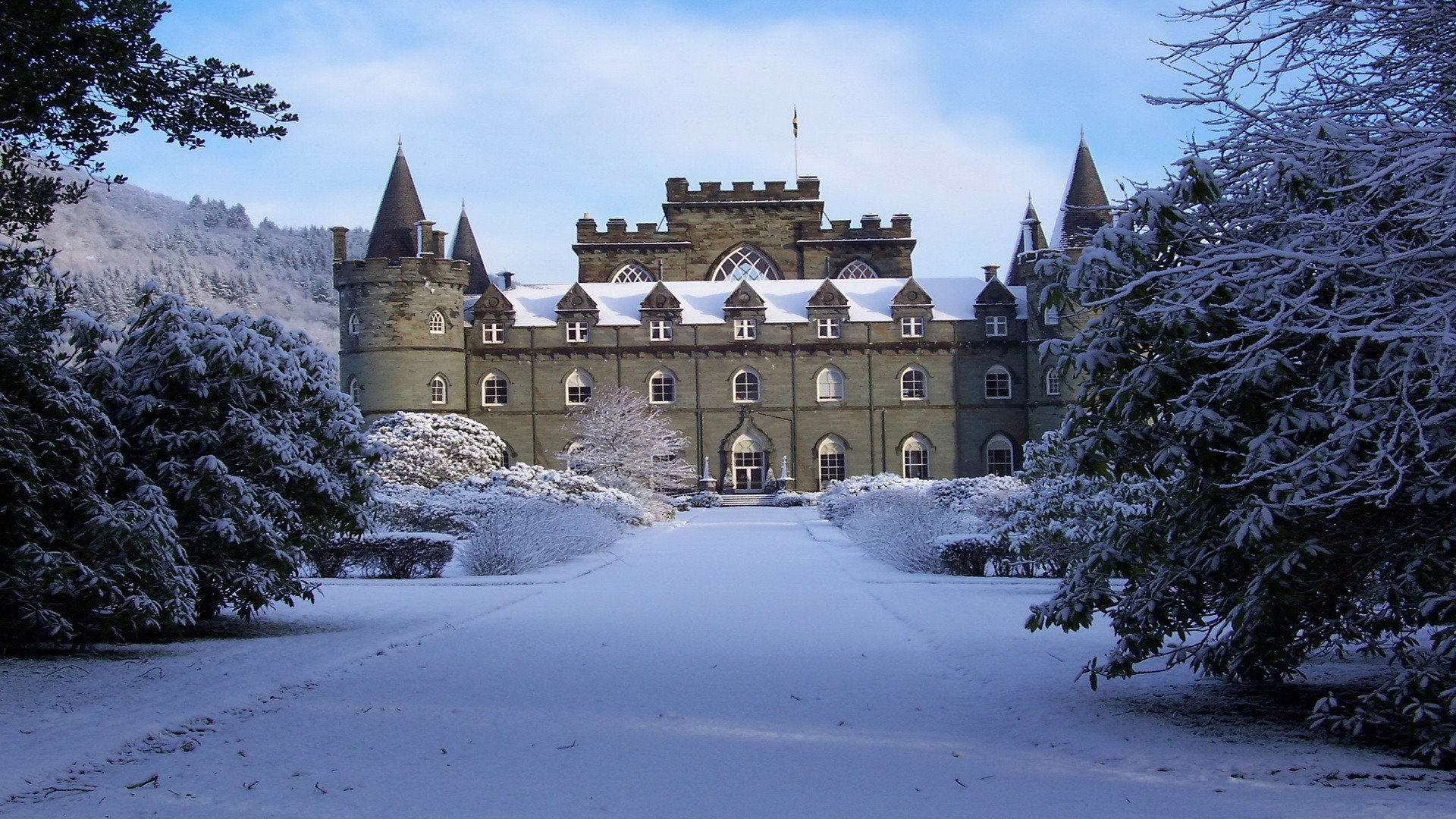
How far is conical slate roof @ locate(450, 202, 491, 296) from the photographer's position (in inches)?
2114

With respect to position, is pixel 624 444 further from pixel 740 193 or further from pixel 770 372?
pixel 740 193

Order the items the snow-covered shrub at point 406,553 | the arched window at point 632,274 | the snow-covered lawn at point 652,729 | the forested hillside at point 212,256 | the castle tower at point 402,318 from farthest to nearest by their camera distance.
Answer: the forested hillside at point 212,256 < the arched window at point 632,274 < the castle tower at point 402,318 < the snow-covered shrub at point 406,553 < the snow-covered lawn at point 652,729

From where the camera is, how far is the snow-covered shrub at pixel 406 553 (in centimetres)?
1734

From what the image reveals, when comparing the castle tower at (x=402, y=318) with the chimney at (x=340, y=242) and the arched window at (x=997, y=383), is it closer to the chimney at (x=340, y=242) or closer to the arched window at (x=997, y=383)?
the chimney at (x=340, y=242)

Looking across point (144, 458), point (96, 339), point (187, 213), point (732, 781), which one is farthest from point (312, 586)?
point (187, 213)

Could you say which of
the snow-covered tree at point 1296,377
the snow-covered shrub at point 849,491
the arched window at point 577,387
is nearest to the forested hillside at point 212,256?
the arched window at point 577,387

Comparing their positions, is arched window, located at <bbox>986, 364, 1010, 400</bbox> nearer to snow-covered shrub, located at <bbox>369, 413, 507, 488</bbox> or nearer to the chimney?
snow-covered shrub, located at <bbox>369, 413, 507, 488</bbox>

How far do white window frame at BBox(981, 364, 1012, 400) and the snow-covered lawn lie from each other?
35.5 meters

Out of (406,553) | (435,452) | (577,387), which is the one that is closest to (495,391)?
(577,387)

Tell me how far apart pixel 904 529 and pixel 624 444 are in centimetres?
1997

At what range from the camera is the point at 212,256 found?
11900cm

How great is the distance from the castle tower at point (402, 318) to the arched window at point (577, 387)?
401 centimetres

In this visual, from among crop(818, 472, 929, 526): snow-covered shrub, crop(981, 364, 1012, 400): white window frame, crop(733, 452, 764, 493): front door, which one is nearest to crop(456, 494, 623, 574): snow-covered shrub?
crop(818, 472, 929, 526): snow-covered shrub

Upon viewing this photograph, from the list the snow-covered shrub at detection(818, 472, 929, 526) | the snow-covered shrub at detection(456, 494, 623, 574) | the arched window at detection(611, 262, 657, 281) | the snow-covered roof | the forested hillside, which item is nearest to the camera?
the snow-covered shrub at detection(456, 494, 623, 574)
